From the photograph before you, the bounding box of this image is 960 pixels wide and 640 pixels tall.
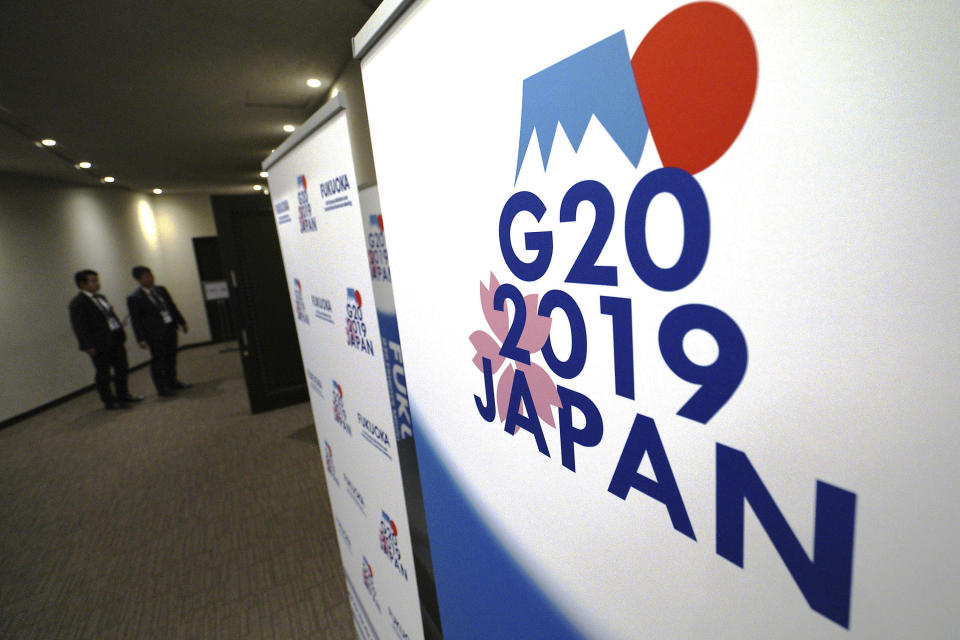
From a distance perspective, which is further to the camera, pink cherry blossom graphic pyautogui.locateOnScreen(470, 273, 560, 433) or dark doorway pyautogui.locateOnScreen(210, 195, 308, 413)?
dark doorway pyautogui.locateOnScreen(210, 195, 308, 413)

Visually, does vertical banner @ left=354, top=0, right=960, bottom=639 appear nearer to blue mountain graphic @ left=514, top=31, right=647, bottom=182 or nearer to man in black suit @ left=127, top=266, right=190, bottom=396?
blue mountain graphic @ left=514, top=31, right=647, bottom=182

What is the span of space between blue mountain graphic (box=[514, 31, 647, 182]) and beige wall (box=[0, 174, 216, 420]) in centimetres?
698

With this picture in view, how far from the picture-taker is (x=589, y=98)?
0.47 m

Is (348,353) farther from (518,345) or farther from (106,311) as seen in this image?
(106,311)

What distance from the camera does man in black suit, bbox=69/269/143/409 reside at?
4863mm

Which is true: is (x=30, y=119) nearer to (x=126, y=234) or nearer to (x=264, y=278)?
(x=264, y=278)

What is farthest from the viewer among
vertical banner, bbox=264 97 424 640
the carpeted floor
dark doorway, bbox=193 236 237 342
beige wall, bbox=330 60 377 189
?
dark doorway, bbox=193 236 237 342

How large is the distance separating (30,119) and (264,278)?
7.16ft

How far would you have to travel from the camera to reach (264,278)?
4.58 meters

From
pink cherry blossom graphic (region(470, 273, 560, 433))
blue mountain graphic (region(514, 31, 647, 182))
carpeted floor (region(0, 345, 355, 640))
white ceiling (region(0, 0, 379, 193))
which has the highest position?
white ceiling (region(0, 0, 379, 193))

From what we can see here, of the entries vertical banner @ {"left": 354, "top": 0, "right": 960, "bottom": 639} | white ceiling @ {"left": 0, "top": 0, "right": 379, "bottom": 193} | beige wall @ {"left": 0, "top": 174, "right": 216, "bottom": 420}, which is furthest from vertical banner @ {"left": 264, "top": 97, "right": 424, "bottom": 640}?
beige wall @ {"left": 0, "top": 174, "right": 216, "bottom": 420}

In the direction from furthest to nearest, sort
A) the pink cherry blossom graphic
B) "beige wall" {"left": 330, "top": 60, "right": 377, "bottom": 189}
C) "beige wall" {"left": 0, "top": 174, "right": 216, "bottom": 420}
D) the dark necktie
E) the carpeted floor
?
"beige wall" {"left": 0, "top": 174, "right": 216, "bottom": 420}
the dark necktie
"beige wall" {"left": 330, "top": 60, "right": 377, "bottom": 189}
the carpeted floor
the pink cherry blossom graphic

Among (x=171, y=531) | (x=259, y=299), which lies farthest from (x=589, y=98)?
(x=259, y=299)

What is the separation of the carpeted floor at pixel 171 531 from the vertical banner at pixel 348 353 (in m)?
0.97
